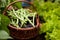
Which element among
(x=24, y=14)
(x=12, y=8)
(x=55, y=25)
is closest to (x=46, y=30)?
(x=55, y=25)

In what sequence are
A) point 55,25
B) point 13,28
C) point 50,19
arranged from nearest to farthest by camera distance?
point 13,28 < point 55,25 < point 50,19

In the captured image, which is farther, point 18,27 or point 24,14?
point 24,14

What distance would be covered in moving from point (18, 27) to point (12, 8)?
0.60 feet

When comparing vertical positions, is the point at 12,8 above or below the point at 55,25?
above

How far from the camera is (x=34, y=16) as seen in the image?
1584 mm

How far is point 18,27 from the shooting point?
1.43 meters

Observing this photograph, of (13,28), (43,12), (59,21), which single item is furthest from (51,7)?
(13,28)

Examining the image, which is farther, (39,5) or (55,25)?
(39,5)

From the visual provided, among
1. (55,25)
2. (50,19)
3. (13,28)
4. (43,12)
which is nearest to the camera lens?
(13,28)

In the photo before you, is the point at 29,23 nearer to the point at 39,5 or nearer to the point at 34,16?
the point at 34,16

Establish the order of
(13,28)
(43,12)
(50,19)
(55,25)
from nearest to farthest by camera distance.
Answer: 1. (13,28)
2. (55,25)
3. (50,19)
4. (43,12)

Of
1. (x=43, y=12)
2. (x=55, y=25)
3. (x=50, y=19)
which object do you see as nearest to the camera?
(x=55, y=25)

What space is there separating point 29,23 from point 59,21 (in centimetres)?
27

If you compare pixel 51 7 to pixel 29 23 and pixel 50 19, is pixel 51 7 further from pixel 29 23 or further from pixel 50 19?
pixel 29 23
